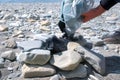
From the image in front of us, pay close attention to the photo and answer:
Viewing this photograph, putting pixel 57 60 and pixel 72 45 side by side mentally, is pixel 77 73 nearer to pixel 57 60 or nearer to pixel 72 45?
pixel 57 60

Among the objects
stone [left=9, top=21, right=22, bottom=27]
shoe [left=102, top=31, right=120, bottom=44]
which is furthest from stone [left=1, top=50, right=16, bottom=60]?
stone [left=9, top=21, right=22, bottom=27]

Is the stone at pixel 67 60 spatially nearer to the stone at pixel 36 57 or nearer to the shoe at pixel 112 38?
the stone at pixel 36 57

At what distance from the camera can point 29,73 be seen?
3.35 m

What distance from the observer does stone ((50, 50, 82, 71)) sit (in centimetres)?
336

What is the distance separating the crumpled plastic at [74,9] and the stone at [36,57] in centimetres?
55

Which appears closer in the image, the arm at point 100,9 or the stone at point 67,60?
the stone at point 67,60

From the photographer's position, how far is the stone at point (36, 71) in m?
3.35

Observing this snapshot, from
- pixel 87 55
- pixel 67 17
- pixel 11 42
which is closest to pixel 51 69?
pixel 87 55

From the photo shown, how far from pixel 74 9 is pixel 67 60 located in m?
0.60

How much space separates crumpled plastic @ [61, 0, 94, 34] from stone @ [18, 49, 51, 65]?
1.82 feet

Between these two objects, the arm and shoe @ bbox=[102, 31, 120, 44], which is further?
shoe @ bbox=[102, 31, 120, 44]

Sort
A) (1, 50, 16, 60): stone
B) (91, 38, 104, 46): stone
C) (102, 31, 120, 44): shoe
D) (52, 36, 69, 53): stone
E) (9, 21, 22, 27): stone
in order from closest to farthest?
(52, 36, 69, 53): stone < (1, 50, 16, 60): stone < (91, 38, 104, 46): stone < (102, 31, 120, 44): shoe < (9, 21, 22, 27): stone

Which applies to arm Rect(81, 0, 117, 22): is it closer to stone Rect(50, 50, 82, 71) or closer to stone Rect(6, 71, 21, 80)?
stone Rect(50, 50, 82, 71)

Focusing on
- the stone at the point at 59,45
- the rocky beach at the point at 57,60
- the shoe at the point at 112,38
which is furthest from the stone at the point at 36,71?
the shoe at the point at 112,38
